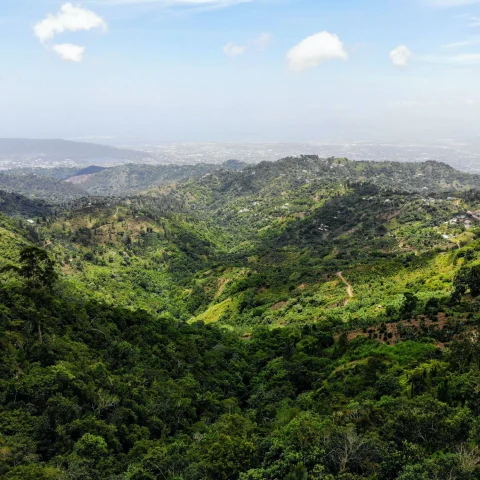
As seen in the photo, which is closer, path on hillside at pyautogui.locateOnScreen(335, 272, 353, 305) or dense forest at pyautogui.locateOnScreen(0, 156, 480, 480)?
dense forest at pyautogui.locateOnScreen(0, 156, 480, 480)

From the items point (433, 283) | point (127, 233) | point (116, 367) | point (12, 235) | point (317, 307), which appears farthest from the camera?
point (127, 233)

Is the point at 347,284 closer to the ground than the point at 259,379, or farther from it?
farther from it

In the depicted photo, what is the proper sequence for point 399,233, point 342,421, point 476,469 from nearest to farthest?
point 476,469, point 342,421, point 399,233

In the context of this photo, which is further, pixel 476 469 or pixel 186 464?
pixel 186 464

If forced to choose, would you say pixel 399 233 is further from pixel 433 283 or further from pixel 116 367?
pixel 116 367

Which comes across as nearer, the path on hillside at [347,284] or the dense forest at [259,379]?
the dense forest at [259,379]

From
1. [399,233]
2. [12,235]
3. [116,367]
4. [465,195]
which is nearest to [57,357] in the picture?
[116,367]

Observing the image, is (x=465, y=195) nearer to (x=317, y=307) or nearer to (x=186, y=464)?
(x=317, y=307)

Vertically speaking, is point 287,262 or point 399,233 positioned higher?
point 399,233

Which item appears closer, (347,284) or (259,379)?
(259,379)

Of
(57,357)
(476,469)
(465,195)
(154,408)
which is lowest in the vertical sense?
(154,408)
